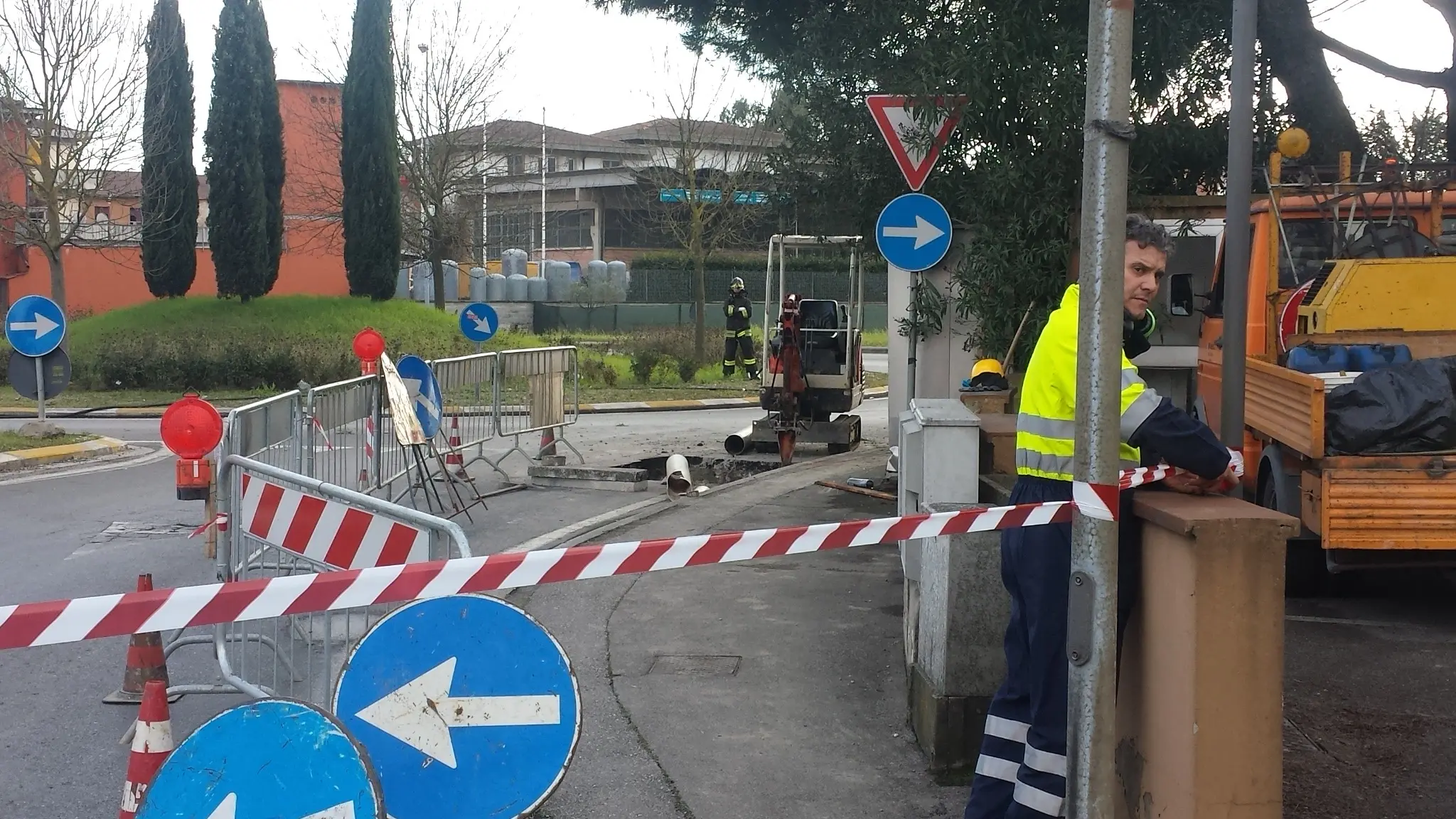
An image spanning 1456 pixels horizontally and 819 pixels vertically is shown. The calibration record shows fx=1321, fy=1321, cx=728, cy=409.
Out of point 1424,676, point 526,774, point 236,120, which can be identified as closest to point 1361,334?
point 1424,676

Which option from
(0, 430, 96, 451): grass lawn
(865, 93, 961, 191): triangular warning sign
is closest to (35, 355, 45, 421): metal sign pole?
(0, 430, 96, 451): grass lawn

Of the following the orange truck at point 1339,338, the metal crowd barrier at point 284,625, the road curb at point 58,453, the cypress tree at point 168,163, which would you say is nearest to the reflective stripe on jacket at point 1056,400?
the metal crowd barrier at point 284,625

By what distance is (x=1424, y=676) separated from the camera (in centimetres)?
607

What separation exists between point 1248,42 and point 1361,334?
10.8 ft

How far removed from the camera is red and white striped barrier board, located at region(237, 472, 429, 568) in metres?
4.49

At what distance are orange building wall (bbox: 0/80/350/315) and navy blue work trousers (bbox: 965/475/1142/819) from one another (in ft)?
111

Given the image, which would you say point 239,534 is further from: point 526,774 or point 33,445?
point 33,445

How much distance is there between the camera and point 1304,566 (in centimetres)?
774

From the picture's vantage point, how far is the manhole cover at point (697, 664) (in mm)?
6223

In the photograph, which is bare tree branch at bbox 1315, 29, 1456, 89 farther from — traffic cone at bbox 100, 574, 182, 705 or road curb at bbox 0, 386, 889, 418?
traffic cone at bbox 100, 574, 182, 705

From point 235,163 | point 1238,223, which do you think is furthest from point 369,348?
point 235,163

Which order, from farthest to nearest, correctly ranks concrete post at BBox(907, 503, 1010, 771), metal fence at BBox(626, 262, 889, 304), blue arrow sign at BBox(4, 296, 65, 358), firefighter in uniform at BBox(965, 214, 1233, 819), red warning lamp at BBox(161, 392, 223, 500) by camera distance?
metal fence at BBox(626, 262, 889, 304) → blue arrow sign at BBox(4, 296, 65, 358) → red warning lamp at BBox(161, 392, 223, 500) → concrete post at BBox(907, 503, 1010, 771) → firefighter in uniform at BBox(965, 214, 1233, 819)

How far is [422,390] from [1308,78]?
8.30 meters

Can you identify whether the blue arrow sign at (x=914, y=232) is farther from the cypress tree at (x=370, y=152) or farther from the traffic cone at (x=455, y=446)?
the cypress tree at (x=370, y=152)
